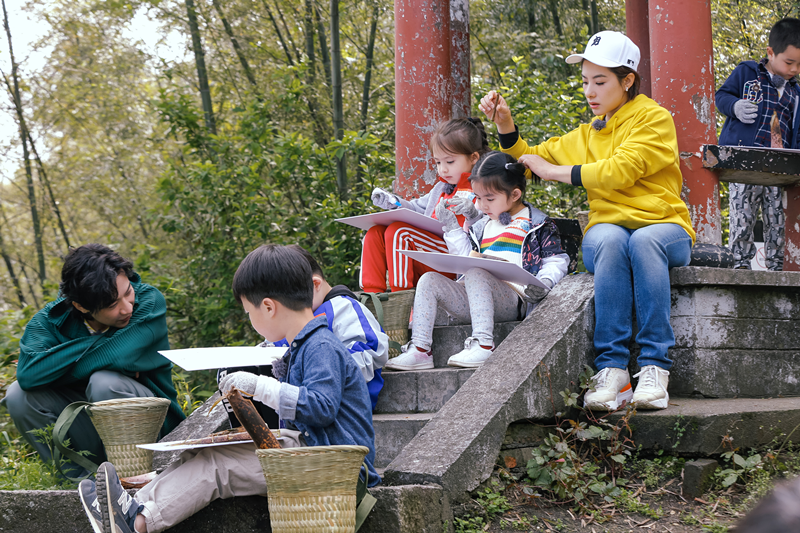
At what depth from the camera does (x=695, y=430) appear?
295 cm

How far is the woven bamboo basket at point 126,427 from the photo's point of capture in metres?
2.94

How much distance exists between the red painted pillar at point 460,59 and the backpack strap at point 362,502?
3.53 metres

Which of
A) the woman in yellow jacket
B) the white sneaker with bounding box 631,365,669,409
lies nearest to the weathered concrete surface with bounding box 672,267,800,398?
the woman in yellow jacket

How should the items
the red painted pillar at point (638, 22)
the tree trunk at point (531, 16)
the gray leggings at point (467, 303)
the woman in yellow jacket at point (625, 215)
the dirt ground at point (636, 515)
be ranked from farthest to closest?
the tree trunk at point (531, 16) → the red painted pillar at point (638, 22) → the gray leggings at point (467, 303) → the woman in yellow jacket at point (625, 215) → the dirt ground at point (636, 515)

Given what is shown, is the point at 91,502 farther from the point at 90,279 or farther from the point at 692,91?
the point at 692,91

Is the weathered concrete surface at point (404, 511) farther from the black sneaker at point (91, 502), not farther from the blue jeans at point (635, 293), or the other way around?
the blue jeans at point (635, 293)

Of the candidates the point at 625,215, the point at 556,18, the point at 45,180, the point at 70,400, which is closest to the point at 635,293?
the point at 625,215

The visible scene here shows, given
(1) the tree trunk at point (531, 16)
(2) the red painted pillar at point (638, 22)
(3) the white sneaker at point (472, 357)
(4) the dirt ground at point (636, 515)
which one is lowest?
(4) the dirt ground at point (636, 515)

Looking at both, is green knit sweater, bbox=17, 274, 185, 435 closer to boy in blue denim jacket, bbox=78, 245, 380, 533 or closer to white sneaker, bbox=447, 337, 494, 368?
boy in blue denim jacket, bbox=78, 245, 380, 533

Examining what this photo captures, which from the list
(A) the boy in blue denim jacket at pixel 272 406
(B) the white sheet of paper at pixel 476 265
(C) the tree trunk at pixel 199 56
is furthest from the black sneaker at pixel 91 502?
(C) the tree trunk at pixel 199 56

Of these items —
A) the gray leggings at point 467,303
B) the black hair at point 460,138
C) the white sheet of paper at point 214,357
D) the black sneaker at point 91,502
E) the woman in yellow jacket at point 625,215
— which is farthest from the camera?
the black hair at point 460,138

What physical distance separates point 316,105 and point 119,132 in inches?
221

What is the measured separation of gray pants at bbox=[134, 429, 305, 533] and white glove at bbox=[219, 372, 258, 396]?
0.77ft

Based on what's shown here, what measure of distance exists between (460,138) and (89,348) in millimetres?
2301
